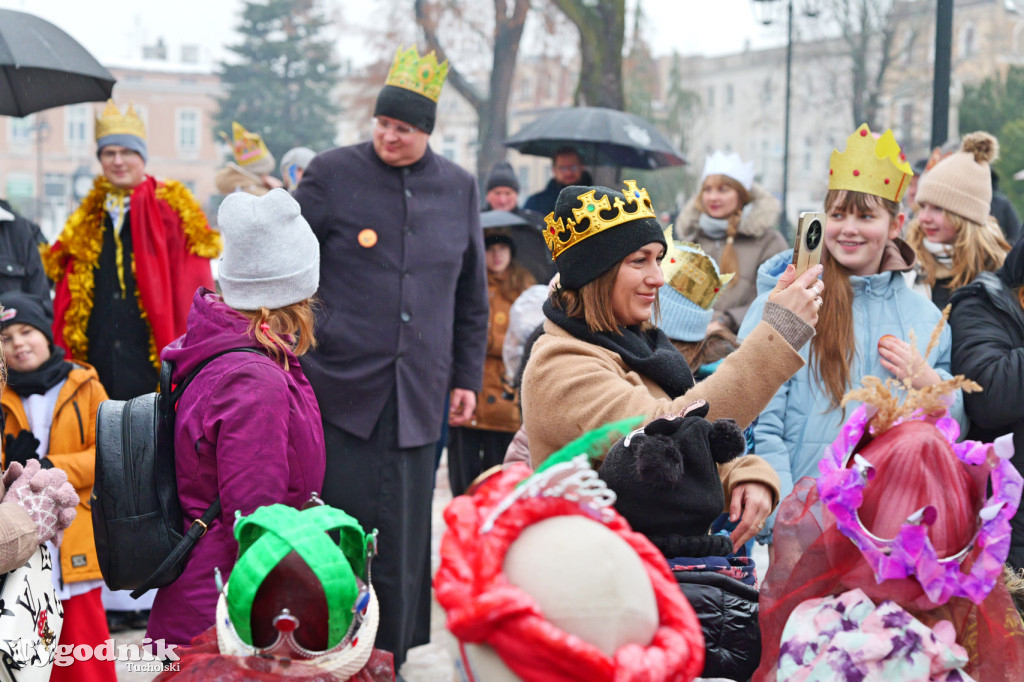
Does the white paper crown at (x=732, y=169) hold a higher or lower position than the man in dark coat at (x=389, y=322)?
higher

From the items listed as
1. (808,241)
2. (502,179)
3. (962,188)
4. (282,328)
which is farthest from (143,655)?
(502,179)

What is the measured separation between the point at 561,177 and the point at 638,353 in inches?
175

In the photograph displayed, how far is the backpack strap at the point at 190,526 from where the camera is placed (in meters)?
2.71

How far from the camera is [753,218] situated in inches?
233

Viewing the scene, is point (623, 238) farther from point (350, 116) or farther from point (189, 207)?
point (350, 116)

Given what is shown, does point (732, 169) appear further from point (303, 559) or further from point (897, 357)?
point (303, 559)

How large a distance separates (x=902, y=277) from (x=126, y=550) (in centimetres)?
256

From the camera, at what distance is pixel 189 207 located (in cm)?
557

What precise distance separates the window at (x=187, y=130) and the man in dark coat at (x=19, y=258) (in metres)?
48.5

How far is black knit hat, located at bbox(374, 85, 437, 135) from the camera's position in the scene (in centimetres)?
446

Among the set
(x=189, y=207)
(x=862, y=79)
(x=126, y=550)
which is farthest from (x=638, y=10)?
(x=126, y=550)

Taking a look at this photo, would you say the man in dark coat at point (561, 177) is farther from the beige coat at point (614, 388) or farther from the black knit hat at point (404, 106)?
the beige coat at point (614, 388)

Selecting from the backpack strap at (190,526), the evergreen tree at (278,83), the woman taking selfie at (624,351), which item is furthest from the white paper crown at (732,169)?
the evergreen tree at (278,83)

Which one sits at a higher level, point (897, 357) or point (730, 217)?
point (730, 217)
